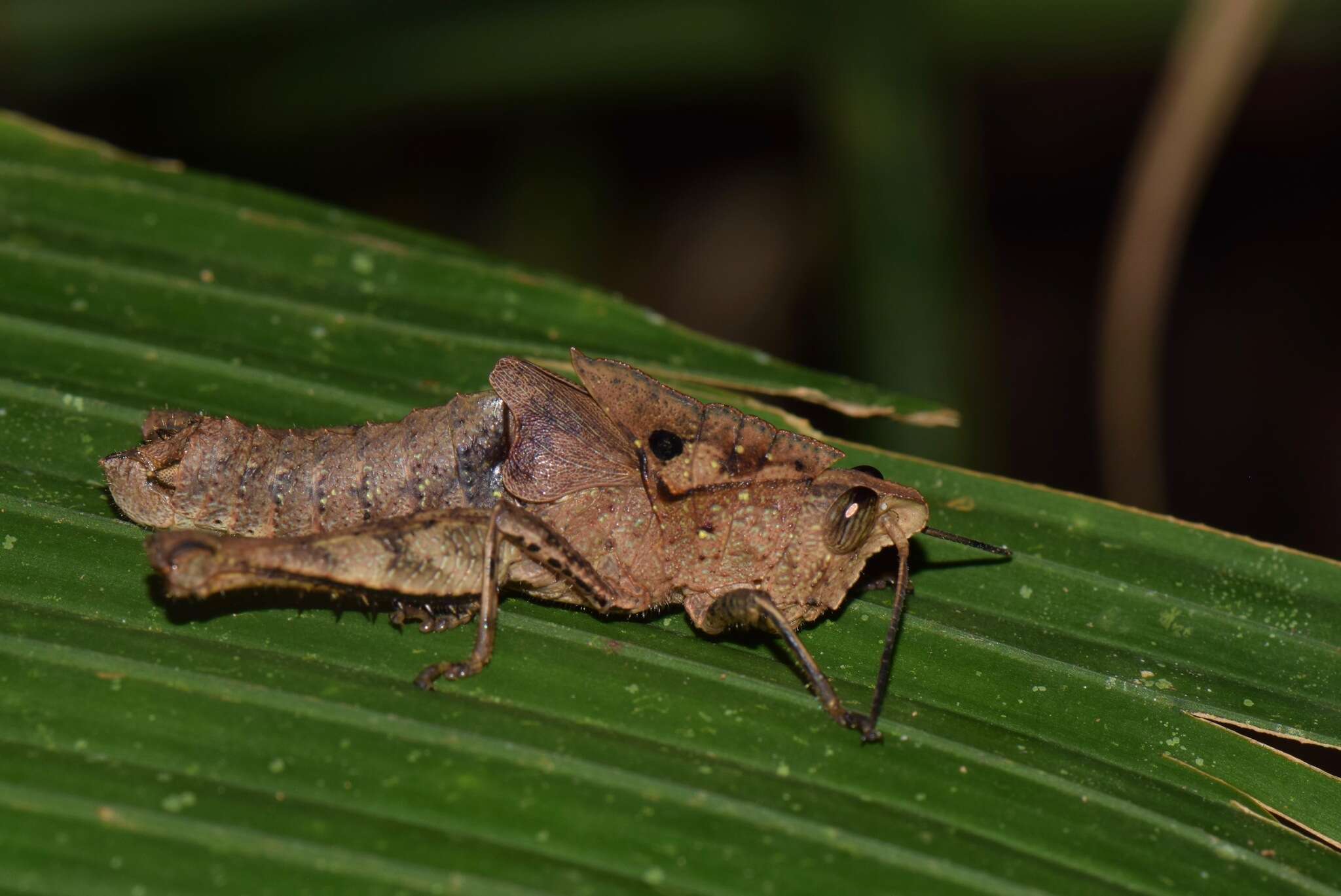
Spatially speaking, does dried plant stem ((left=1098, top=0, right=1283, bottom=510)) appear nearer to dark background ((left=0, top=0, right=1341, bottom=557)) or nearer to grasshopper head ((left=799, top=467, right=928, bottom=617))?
dark background ((left=0, top=0, right=1341, bottom=557))

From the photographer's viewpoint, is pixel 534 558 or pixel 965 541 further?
pixel 965 541

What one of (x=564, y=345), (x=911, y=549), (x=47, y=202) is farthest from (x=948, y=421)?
(x=47, y=202)

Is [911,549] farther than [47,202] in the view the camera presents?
No

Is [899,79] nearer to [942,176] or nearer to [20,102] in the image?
[942,176]

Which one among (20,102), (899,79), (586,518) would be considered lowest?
(586,518)

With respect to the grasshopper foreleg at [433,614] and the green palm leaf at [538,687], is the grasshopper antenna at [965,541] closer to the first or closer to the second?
the green palm leaf at [538,687]

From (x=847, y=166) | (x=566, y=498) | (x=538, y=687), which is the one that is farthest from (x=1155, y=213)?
(x=538, y=687)

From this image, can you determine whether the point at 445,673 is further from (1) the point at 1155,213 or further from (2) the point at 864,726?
(1) the point at 1155,213
